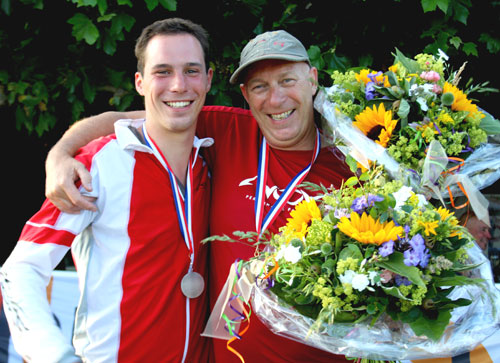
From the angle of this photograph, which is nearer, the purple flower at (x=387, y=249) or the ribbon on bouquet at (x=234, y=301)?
the purple flower at (x=387, y=249)

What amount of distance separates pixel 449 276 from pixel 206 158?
160 cm

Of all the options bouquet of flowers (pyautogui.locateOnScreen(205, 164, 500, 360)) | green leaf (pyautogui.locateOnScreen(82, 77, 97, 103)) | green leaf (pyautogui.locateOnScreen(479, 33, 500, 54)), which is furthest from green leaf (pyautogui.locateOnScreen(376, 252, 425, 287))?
green leaf (pyautogui.locateOnScreen(82, 77, 97, 103))

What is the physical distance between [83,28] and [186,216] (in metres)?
1.58

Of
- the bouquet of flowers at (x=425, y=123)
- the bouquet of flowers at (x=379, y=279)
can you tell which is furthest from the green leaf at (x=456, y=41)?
the bouquet of flowers at (x=379, y=279)

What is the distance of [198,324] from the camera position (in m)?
2.76

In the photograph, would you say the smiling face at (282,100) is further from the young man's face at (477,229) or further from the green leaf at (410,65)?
the young man's face at (477,229)

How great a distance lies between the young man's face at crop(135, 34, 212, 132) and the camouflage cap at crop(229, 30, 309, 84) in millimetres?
307

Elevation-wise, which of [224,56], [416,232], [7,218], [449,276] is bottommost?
[7,218]

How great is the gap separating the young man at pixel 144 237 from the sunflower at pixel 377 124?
2.93 feet

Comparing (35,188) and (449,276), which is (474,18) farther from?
(35,188)

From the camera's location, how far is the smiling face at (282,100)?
2.99 meters

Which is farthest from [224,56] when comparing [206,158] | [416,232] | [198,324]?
[416,232]

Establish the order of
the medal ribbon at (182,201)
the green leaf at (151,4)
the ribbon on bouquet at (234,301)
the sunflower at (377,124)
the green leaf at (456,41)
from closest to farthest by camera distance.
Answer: the ribbon on bouquet at (234,301), the sunflower at (377,124), the medal ribbon at (182,201), the green leaf at (151,4), the green leaf at (456,41)

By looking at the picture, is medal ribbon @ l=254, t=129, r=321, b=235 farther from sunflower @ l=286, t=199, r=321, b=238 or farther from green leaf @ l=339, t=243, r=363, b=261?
green leaf @ l=339, t=243, r=363, b=261
